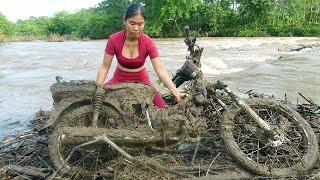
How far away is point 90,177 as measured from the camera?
13.0 feet

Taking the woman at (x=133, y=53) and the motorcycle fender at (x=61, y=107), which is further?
the woman at (x=133, y=53)

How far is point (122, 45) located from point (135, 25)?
0.34 metres

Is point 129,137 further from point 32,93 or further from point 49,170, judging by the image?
point 32,93

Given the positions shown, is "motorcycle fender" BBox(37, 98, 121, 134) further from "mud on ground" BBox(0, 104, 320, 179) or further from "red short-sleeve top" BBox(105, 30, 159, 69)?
"red short-sleeve top" BBox(105, 30, 159, 69)

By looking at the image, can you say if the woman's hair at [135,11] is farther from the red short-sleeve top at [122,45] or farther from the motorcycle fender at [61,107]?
the motorcycle fender at [61,107]

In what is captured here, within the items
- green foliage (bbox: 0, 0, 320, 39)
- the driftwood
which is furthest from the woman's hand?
green foliage (bbox: 0, 0, 320, 39)

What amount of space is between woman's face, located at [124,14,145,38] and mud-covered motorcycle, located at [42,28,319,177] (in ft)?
1.64

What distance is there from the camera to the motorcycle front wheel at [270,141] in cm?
396

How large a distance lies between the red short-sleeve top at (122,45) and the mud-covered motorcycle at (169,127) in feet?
1.50

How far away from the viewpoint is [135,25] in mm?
4426

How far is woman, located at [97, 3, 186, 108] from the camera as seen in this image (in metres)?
4.41

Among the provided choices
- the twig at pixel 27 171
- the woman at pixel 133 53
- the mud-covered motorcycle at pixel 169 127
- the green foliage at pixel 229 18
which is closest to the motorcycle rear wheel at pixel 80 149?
the mud-covered motorcycle at pixel 169 127

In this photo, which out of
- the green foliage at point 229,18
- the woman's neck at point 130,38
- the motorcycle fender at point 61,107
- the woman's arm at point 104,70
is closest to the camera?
the motorcycle fender at point 61,107

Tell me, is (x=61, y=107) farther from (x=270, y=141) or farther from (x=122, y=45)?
(x=270, y=141)
